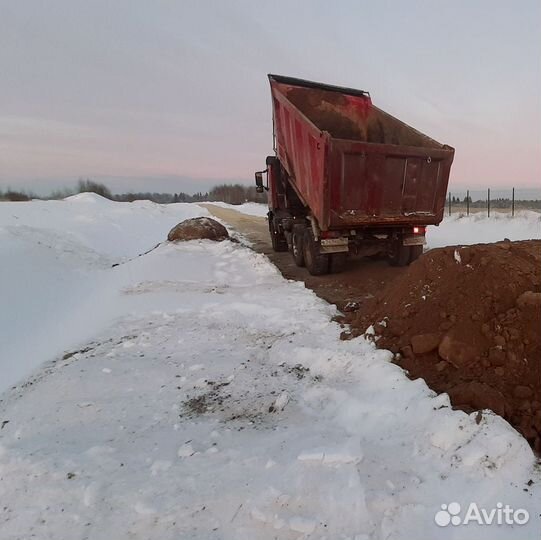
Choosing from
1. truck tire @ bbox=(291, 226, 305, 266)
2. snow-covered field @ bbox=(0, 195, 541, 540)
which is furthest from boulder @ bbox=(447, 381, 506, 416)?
truck tire @ bbox=(291, 226, 305, 266)

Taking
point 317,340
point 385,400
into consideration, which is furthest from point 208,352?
point 385,400

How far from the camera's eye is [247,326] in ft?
16.7

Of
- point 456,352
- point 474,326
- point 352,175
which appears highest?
point 352,175

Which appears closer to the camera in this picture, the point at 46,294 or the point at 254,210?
the point at 46,294

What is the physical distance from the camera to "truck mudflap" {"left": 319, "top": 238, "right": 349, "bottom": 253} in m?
6.88

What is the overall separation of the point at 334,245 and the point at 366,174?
Answer: 1.41m

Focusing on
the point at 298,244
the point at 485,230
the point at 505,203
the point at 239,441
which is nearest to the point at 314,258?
the point at 298,244

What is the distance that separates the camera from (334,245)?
6.91 m

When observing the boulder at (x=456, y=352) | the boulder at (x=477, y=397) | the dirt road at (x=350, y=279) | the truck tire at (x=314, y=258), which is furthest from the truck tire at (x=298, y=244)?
the boulder at (x=477, y=397)

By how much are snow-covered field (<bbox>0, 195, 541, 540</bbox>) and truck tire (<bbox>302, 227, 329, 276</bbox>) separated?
90.3 inches

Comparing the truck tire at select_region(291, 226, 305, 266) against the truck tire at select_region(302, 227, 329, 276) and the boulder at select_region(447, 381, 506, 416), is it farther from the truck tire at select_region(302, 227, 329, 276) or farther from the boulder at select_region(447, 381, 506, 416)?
the boulder at select_region(447, 381, 506, 416)

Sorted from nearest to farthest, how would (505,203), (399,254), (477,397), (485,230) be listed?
(477,397) → (399,254) → (485,230) → (505,203)

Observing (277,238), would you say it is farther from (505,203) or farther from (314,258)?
(505,203)

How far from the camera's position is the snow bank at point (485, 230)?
39.9 feet
